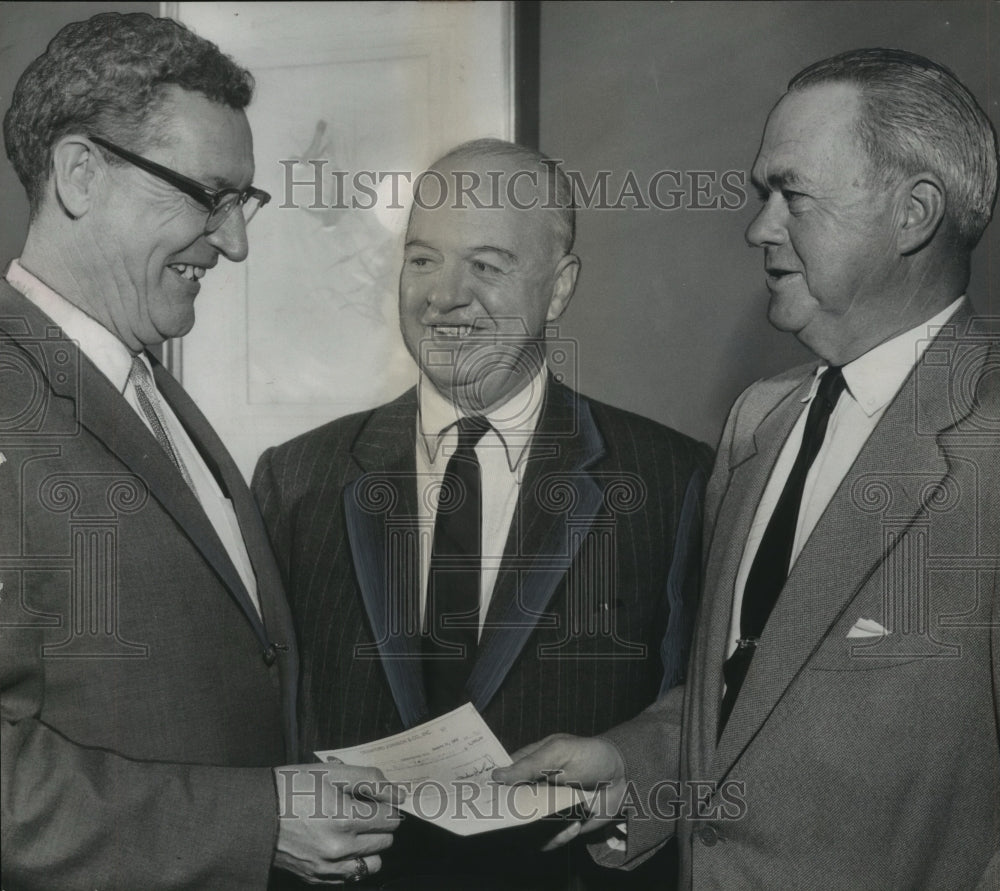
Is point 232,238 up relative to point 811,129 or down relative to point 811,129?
down

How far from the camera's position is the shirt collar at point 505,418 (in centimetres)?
221

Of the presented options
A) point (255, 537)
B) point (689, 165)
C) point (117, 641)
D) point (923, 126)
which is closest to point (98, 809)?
point (117, 641)

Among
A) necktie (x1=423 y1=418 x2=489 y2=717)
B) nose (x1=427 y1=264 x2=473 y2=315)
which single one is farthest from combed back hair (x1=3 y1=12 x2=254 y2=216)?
necktie (x1=423 y1=418 x2=489 y2=717)

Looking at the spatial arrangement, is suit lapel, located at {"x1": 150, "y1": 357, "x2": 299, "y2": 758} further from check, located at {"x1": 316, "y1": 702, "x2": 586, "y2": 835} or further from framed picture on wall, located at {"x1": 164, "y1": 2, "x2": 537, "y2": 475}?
check, located at {"x1": 316, "y1": 702, "x2": 586, "y2": 835}

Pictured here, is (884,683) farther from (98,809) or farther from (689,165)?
(98,809)

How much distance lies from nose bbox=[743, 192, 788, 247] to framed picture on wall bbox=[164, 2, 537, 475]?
0.50 meters

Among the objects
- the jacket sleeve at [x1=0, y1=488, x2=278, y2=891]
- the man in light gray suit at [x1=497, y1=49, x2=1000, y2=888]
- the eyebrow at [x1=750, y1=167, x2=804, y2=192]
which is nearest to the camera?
the jacket sleeve at [x1=0, y1=488, x2=278, y2=891]

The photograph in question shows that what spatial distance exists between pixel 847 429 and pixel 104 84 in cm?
163

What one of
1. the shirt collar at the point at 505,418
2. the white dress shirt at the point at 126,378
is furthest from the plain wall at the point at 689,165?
the white dress shirt at the point at 126,378

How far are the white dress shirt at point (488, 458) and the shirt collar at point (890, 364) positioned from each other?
65 cm

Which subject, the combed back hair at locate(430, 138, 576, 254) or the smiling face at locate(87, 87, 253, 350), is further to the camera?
the combed back hair at locate(430, 138, 576, 254)

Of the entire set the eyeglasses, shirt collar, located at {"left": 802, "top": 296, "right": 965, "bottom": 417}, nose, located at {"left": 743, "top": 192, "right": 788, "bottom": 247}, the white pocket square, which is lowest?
the white pocket square

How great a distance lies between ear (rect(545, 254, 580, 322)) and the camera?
87.1 inches

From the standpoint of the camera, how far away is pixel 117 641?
203cm
